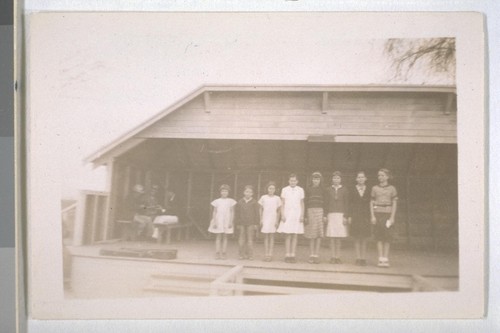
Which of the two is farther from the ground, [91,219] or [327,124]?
[327,124]

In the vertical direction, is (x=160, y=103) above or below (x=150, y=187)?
above

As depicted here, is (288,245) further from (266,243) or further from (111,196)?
(111,196)

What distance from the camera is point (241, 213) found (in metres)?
1.56

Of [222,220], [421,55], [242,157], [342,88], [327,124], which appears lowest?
[222,220]

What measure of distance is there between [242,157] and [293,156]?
0.60 feet

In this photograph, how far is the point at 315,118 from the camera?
1566mm

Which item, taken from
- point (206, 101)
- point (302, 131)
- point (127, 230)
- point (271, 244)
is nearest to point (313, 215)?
point (271, 244)

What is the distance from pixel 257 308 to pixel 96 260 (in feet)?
1.95

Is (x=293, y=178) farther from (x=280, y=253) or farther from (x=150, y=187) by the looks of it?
(x=150, y=187)

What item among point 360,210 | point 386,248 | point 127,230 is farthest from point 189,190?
point 386,248

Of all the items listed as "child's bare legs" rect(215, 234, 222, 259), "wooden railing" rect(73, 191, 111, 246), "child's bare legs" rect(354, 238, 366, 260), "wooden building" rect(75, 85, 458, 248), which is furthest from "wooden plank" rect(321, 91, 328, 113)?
"wooden railing" rect(73, 191, 111, 246)

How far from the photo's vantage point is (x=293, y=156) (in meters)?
1.56

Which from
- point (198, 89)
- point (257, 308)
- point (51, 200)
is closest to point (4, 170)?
point (51, 200)

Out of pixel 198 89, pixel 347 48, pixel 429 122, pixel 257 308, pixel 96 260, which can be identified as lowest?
pixel 257 308
